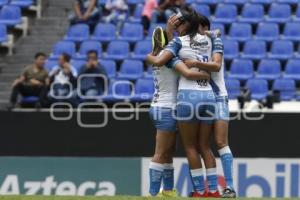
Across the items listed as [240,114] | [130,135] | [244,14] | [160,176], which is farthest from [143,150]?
[244,14]

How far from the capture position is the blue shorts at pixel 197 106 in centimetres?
852

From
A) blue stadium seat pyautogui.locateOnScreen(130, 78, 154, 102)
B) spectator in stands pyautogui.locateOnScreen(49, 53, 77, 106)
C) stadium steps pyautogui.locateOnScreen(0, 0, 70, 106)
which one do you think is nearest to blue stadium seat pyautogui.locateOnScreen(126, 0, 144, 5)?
stadium steps pyautogui.locateOnScreen(0, 0, 70, 106)

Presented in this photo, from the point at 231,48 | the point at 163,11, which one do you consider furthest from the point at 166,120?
the point at 163,11

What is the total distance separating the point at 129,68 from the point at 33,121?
7.85ft

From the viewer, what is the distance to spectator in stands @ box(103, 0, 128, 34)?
15648 mm

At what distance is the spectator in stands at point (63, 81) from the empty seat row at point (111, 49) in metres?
A: 1.44

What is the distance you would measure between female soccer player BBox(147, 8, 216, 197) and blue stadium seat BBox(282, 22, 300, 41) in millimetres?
6263

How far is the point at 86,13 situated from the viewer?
15.9 m

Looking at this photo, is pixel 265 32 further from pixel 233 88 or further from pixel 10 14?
pixel 10 14

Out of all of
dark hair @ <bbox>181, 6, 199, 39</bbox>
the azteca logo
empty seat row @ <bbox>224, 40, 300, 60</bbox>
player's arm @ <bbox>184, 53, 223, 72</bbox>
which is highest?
empty seat row @ <bbox>224, 40, 300, 60</bbox>

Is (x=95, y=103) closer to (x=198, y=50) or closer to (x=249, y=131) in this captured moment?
(x=249, y=131)

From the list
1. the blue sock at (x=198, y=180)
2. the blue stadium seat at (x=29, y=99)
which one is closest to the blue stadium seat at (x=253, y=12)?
the blue stadium seat at (x=29, y=99)

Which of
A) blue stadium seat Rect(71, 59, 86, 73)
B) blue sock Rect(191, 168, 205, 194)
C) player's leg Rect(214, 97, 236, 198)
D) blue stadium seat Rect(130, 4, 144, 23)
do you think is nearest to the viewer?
player's leg Rect(214, 97, 236, 198)

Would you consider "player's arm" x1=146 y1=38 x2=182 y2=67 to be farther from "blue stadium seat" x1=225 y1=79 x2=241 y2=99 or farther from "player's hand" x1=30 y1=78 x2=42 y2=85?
"player's hand" x1=30 y1=78 x2=42 y2=85
